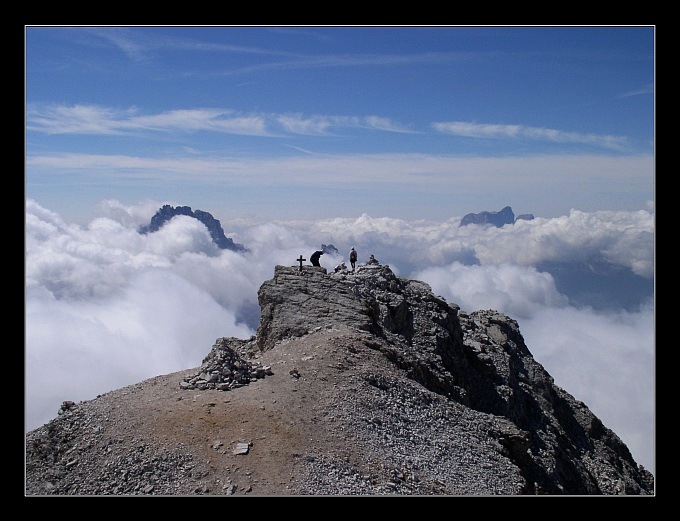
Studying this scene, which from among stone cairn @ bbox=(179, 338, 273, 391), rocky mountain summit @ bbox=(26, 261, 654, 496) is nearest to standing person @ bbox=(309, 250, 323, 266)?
A: rocky mountain summit @ bbox=(26, 261, 654, 496)

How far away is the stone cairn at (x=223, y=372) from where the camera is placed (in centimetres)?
2527

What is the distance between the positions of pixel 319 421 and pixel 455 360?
58.1ft

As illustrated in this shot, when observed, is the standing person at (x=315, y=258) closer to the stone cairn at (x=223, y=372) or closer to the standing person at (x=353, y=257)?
the standing person at (x=353, y=257)

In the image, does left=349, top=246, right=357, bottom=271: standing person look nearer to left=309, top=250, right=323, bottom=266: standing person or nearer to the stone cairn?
left=309, top=250, right=323, bottom=266: standing person

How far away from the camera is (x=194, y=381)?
25609 mm

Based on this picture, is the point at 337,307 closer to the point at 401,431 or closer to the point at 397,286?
the point at 397,286

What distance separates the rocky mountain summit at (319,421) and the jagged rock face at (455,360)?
13 centimetres

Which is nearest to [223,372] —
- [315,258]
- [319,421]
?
[319,421]

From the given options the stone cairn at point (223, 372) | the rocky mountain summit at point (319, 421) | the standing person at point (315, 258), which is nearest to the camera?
the rocky mountain summit at point (319, 421)

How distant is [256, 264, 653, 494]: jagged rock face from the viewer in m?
32.8

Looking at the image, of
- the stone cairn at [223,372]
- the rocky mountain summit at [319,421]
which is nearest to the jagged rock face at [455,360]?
the rocky mountain summit at [319,421]

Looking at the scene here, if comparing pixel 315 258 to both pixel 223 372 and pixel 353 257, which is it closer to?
pixel 353 257

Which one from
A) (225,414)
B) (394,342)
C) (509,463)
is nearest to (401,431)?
(509,463)

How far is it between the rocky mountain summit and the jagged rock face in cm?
13
